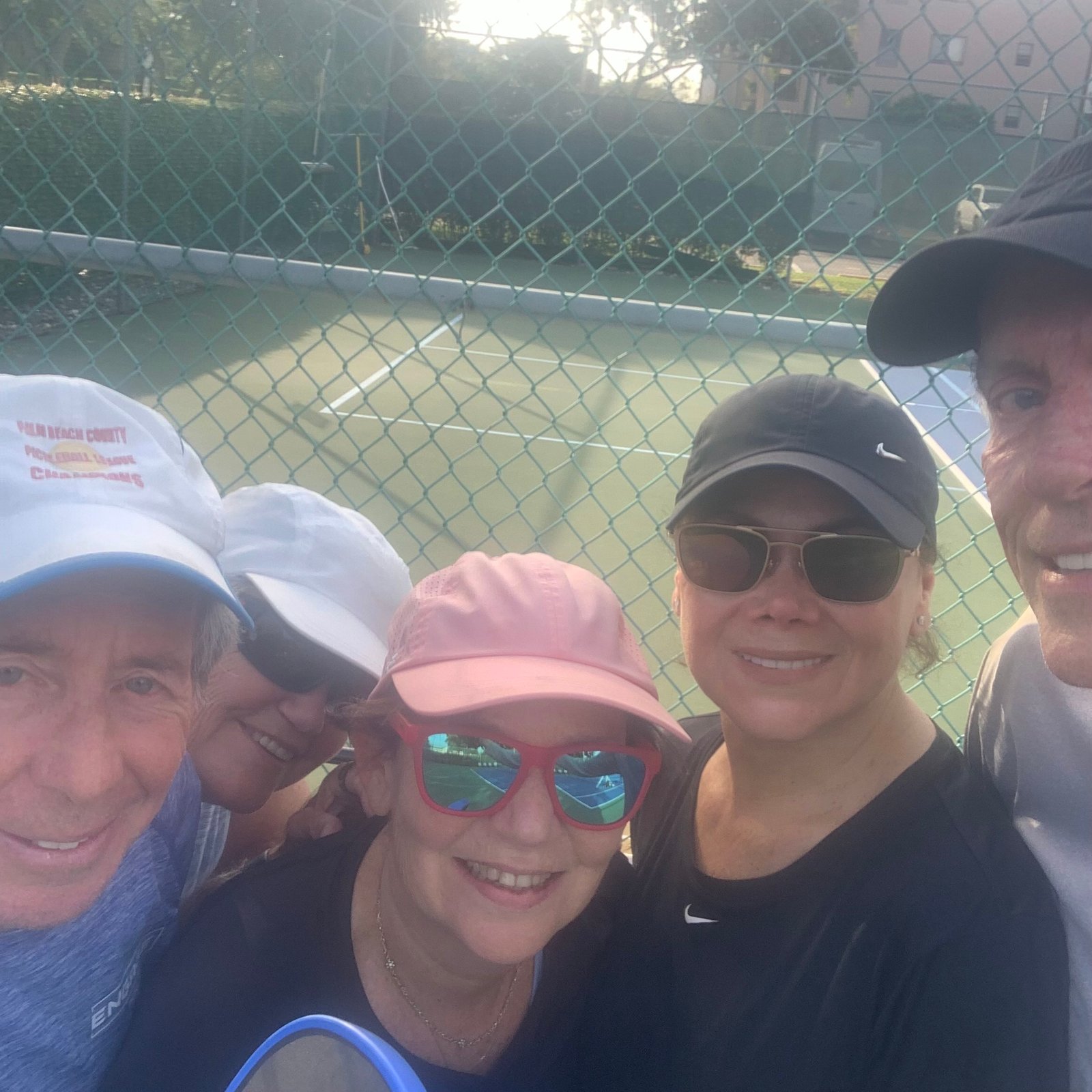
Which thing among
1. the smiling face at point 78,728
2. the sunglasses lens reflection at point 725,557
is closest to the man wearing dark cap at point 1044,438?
the sunglasses lens reflection at point 725,557

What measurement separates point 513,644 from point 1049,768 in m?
0.81

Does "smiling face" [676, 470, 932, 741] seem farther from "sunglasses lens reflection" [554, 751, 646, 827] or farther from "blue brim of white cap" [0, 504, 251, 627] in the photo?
"blue brim of white cap" [0, 504, 251, 627]

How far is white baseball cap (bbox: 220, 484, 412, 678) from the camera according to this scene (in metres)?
1.93

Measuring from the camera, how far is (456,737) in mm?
1455

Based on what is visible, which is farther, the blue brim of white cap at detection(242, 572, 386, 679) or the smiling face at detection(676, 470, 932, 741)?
the blue brim of white cap at detection(242, 572, 386, 679)

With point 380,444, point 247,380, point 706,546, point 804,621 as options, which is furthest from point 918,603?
point 247,380

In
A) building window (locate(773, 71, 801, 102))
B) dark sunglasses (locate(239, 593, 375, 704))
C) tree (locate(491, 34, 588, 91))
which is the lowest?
dark sunglasses (locate(239, 593, 375, 704))

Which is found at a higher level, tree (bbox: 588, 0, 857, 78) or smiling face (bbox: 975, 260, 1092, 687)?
tree (bbox: 588, 0, 857, 78)

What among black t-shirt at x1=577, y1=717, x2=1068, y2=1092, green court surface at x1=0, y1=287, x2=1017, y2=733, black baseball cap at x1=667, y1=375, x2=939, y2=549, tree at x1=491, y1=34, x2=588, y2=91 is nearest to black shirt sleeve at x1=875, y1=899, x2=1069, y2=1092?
black t-shirt at x1=577, y1=717, x2=1068, y2=1092

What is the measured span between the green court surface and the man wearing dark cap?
1.16 meters

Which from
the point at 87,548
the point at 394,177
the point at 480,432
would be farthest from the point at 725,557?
the point at 480,432

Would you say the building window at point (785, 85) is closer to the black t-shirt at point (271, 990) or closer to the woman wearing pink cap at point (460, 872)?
the woman wearing pink cap at point (460, 872)

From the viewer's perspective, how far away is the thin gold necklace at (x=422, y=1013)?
1.56 metres

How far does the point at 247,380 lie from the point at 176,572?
10.5m
